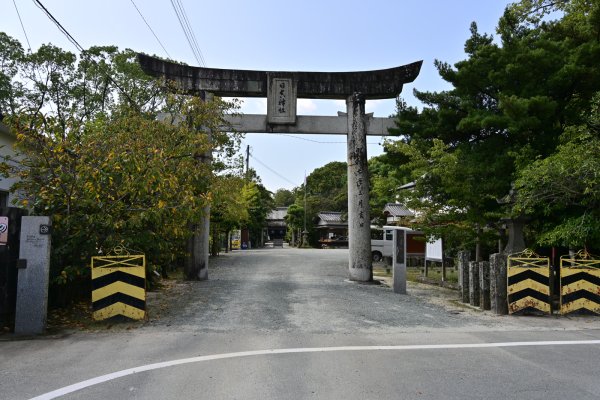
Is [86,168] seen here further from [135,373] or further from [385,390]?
[385,390]

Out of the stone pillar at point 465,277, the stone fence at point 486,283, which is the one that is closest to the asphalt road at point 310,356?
the stone fence at point 486,283

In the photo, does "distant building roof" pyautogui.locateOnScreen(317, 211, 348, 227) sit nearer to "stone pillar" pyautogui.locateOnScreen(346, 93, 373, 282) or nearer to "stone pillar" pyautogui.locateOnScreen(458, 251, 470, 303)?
"stone pillar" pyautogui.locateOnScreen(346, 93, 373, 282)

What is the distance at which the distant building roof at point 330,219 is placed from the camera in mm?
48188

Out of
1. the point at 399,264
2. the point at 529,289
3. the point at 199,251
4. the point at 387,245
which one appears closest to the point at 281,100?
the point at 199,251

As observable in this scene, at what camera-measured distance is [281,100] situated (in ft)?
49.9

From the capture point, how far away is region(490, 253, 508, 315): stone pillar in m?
9.59

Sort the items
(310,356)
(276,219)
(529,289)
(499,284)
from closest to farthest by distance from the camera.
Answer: (310,356)
(529,289)
(499,284)
(276,219)

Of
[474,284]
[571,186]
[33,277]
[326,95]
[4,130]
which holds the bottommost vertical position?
[474,284]

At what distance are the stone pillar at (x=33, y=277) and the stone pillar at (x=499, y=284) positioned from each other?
342 inches

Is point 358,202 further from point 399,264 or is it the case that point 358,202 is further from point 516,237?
point 516,237

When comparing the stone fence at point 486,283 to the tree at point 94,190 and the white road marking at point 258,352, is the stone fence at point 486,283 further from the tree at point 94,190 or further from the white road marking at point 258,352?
the tree at point 94,190

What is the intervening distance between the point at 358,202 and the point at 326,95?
12.9ft

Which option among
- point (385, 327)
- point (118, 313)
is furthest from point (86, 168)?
point (385, 327)

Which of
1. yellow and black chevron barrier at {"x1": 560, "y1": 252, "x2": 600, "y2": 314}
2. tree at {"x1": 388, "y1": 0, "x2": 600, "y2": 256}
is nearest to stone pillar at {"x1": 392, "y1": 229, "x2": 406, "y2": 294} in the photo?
tree at {"x1": 388, "y1": 0, "x2": 600, "y2": 256}
